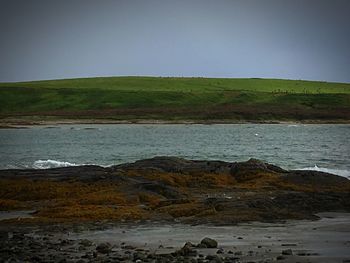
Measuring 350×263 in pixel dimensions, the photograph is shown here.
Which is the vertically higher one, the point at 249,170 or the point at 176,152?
the point at 249,170

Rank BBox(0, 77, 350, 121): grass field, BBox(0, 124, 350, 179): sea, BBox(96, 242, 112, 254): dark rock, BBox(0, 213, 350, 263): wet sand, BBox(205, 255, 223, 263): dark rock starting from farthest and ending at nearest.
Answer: BBox(0, 77, 350, 121): grass field, BBox(0, 124, 350, 179): sea, BBox(96, 242, 112, 254): dark rock, BBox(0, 213, 350, 263): wet sand, BBox(205, 255, 223, 263): dark rock

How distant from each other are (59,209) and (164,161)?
17527mm

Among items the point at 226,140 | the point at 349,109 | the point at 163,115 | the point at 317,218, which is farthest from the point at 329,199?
the point at 349,109

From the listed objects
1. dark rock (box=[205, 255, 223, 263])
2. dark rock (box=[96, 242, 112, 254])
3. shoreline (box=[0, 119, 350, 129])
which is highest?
dark rock (box=[205, 255, 223, 263])

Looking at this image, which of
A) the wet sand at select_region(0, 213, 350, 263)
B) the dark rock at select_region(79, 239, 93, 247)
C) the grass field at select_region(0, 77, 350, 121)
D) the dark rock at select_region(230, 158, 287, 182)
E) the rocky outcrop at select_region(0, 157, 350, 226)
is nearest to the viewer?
the wet sand at select_region(0, 213, 350, 263)

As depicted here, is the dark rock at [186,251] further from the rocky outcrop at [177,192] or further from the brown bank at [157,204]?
the rocky outcrop at [177,192]

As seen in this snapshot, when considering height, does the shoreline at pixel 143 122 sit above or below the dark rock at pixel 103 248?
below

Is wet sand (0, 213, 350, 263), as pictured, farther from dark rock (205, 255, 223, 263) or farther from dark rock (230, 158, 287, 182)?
dark rock (230, 158, 287, 182)

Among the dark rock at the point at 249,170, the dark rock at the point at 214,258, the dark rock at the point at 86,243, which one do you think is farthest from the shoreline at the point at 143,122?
the dark rock at the point at 214,258

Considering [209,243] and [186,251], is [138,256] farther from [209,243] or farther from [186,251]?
[209,243]

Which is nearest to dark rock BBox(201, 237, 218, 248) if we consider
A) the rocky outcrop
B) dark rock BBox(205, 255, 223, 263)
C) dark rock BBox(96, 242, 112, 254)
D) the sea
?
dark rock BBox(205, 255, 223, 263)

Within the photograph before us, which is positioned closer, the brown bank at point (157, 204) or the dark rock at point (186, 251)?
the dark rock at point (186, 251)

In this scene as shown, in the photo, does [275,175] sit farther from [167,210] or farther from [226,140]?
[226,140]

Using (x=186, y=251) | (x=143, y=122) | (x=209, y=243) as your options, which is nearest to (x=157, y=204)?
(x=209, y=243)
